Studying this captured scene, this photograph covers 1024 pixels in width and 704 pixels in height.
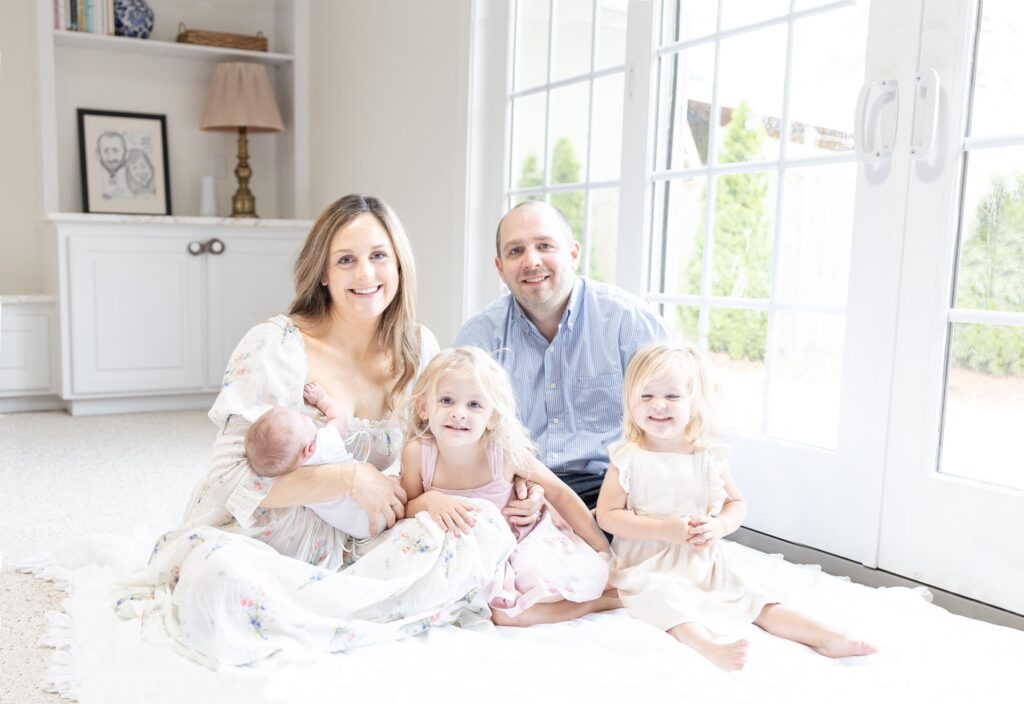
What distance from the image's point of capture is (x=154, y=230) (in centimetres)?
404

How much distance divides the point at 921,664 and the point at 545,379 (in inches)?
37.0

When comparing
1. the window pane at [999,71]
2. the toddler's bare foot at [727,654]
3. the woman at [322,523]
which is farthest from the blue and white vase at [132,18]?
the toddler's bare foot at [727,654]

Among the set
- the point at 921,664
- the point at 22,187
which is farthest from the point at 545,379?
the point at 22,187

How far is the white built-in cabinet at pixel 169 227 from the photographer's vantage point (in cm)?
396

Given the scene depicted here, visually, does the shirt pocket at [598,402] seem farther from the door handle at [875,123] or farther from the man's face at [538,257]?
the door handle at [875,123]

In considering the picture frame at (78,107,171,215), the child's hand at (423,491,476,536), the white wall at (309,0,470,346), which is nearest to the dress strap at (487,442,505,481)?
the child's hand at (423,491,476,536)

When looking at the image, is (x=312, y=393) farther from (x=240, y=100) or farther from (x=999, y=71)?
(x=240, y=100)

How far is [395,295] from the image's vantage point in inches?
72.7

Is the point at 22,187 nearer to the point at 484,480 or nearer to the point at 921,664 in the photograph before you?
the point at 484,480

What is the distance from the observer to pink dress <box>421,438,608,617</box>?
64.5 inches

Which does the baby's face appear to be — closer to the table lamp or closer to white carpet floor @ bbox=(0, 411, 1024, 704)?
white carpet floor @ bbox=(0, 411, 1024, 704)

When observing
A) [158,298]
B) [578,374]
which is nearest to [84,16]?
[158,298]

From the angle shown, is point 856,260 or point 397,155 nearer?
point 856,260

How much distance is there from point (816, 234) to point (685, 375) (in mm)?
672
